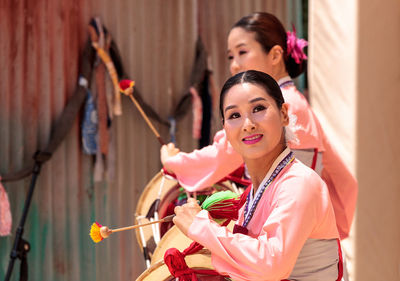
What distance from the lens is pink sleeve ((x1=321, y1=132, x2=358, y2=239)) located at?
3.00m

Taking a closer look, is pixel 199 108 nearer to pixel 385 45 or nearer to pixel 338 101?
pixel 338 101

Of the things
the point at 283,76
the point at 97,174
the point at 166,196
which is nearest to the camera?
the point at 283,76

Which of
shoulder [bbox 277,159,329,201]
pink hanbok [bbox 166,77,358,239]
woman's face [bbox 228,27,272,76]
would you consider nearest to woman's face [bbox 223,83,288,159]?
shoulder [bbox 277,159,329,201]

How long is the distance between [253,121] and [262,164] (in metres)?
0.15

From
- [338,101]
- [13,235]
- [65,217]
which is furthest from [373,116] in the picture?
[13,235]

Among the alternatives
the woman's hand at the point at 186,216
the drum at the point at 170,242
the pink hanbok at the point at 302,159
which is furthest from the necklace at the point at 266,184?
the pink hanbok at the point at 302,159

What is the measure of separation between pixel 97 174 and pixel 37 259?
65 cm

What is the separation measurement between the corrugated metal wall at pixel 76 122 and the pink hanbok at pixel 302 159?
1.27 metres

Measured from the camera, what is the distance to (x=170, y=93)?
4586 mm

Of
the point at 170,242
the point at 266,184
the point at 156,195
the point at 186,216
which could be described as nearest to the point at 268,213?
the point at 266,184

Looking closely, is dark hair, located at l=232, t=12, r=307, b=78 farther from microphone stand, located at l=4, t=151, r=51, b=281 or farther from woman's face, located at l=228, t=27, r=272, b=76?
microphone stand, located at l=4, t=151, r=51, b=281

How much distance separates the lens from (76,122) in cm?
418

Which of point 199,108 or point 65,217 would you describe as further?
point 199,108

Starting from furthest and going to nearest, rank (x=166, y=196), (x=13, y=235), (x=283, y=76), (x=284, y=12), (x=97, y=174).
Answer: (x=284, y=12), (x=97, y=174), (x=13, y=235), (x=166, y=196), (x=283, y=76)
